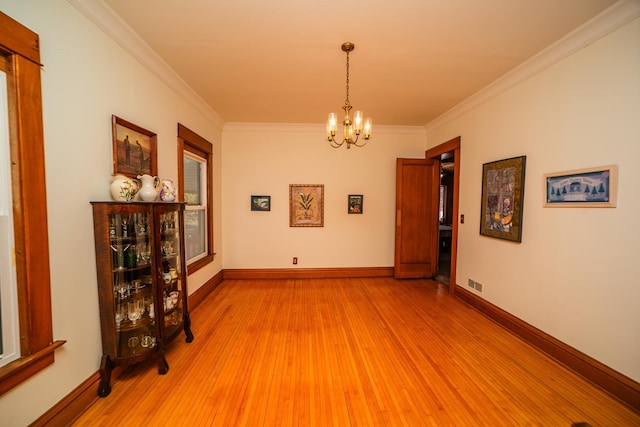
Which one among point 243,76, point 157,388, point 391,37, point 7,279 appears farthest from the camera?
point 243,76

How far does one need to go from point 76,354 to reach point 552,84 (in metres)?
4.46

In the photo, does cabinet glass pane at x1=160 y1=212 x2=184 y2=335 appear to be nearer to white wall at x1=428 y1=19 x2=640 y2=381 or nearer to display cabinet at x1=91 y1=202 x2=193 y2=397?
display cabinet at x1=91 y1=202 x2=193 y2=397

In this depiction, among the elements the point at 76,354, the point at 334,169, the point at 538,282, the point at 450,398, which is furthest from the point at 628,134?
the point at 76,354

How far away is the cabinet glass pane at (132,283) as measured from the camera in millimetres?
1757

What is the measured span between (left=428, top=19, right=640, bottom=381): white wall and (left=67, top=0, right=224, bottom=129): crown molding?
377 cm

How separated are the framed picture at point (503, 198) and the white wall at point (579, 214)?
8 centimetres

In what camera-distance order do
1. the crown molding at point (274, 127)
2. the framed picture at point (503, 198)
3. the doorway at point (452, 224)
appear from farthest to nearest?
the crown molding at point (274, 127), the doorway at point (452, 224), the framed picture at point (503, 198)

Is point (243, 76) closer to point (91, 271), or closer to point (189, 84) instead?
point (189, 84)

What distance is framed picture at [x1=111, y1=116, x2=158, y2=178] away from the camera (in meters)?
1.89

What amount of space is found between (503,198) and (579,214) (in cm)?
75

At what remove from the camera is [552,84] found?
2.22 m

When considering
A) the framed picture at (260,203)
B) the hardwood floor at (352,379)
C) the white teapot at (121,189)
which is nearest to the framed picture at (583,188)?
the hardwood floor at (352,379)

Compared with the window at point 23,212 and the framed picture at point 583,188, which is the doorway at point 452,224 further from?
the window at point 23,212

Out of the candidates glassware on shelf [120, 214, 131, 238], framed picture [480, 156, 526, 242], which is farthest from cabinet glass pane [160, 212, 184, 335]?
framed picture [480, 156, 526, 242]
